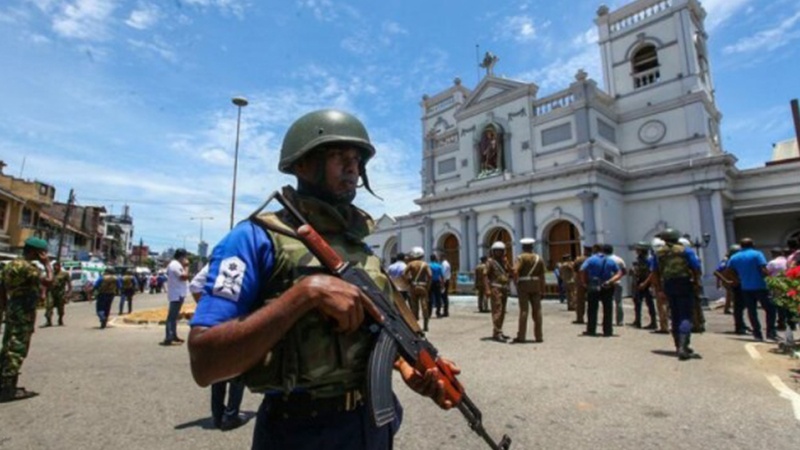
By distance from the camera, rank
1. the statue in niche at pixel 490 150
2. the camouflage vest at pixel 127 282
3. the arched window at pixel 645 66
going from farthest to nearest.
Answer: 1. the statue in niche at pixel 490 150
2. the arched window at pixel 645 66
3. the camouflage vest at pixel 127 282

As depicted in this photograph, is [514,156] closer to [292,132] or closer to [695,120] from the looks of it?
[695,120]

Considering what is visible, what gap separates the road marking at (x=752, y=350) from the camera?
5.72 meters

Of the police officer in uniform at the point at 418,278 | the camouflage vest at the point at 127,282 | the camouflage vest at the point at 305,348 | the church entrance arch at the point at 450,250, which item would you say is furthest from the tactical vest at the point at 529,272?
the church entrance arch at the point at 450,250

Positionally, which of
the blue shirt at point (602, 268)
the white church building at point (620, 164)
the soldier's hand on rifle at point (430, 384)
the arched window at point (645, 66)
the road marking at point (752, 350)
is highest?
the arched window at point (645, 66)

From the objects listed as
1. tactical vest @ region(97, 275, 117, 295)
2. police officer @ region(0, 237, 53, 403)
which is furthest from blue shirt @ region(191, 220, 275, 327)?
tactical vest @ region(97, 275, 117, 295)

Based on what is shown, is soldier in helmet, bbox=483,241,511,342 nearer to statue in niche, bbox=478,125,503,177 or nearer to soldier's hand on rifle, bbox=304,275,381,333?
soldier's hand on rifle, bbox=304,275,381,333

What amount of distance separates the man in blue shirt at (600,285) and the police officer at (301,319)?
24.1 feet

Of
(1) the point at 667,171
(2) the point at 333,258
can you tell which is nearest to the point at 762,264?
(2) the point at 333,258

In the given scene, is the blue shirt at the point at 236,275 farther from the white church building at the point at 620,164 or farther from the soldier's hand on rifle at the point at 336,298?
the white church building at the point at 620,164

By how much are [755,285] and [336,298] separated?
8606mm

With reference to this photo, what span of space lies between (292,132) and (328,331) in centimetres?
83

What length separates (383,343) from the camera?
4.75ft

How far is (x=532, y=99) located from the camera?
21.5 meters

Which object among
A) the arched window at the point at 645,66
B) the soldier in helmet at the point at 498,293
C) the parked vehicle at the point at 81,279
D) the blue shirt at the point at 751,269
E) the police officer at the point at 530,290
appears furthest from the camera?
the parked vehicle at the point at 81,279
